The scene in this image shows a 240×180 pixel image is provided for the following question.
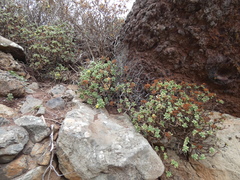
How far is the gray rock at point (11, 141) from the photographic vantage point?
1.97m

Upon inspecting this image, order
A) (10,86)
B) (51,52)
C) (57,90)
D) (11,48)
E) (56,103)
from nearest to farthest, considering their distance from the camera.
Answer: (10,86)
(56,103)
(57,90)
(11,48)
(51,52)

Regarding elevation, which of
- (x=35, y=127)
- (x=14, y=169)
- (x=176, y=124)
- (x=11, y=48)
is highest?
(x=176, y=124)

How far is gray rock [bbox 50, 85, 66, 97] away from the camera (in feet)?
10.6

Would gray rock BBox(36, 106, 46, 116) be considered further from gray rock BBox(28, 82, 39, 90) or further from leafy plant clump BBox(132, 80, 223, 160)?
leafy plant clump BBox(132, 80, 223, 160)

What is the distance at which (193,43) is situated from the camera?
9.91 ft

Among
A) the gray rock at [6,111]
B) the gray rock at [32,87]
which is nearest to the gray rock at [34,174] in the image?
the gray rock at [6,111]

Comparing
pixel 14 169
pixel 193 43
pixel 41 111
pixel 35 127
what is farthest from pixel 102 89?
pixel 193 43

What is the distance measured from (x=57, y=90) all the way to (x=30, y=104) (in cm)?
68

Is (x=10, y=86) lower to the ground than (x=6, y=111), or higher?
higher

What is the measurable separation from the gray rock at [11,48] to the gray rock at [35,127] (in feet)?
6.13

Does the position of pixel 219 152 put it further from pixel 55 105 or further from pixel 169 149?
pixel 55 105

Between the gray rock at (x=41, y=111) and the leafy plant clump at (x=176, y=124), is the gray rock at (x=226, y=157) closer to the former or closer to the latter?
the leafy plant clump at (x=176, y=124)

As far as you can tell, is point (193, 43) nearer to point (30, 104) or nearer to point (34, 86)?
point (30, 104)

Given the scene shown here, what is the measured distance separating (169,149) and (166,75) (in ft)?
4.51
